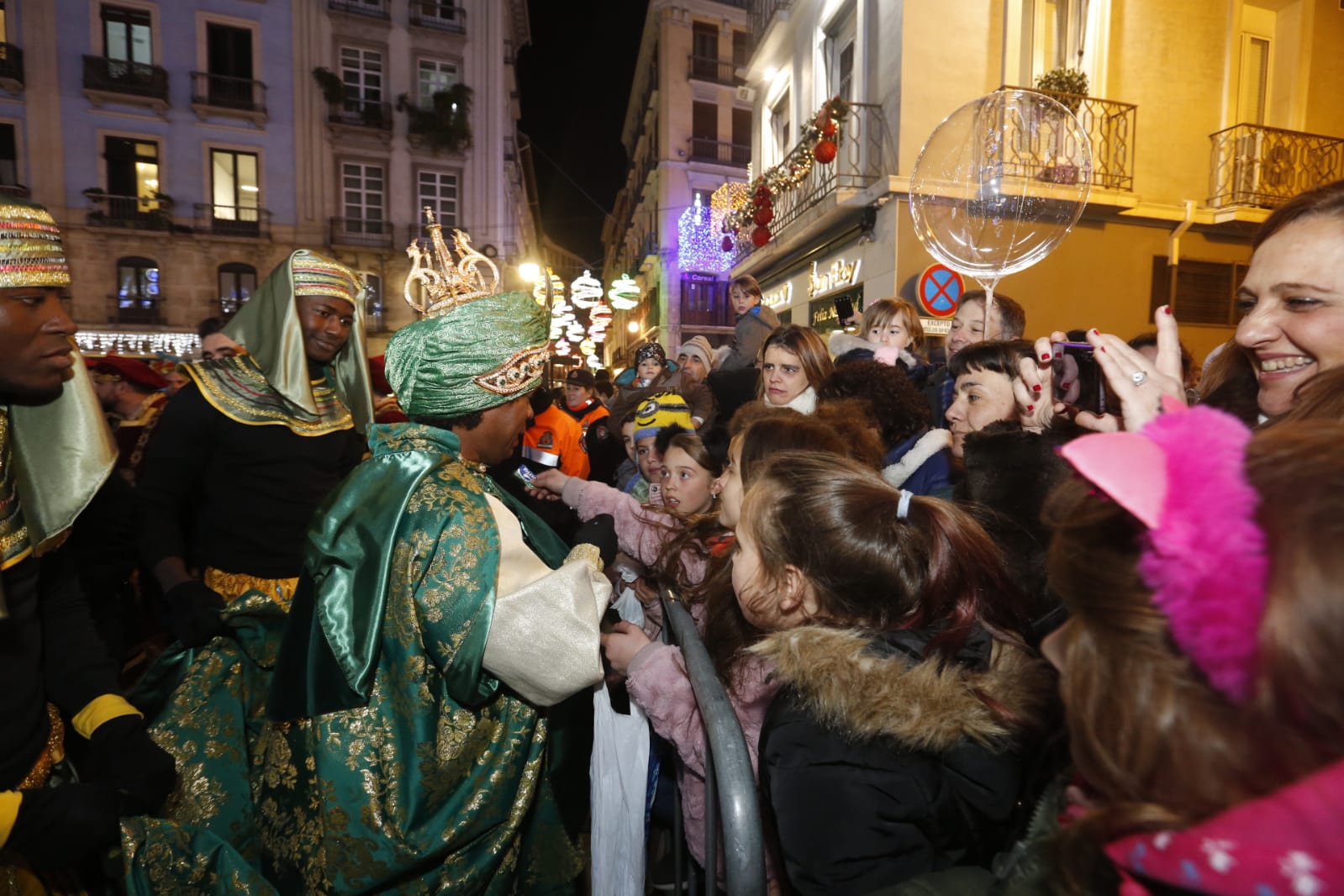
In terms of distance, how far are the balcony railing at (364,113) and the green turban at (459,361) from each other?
83.5 ft

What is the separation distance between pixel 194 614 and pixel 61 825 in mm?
876

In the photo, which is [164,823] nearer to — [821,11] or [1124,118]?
[1124,118]

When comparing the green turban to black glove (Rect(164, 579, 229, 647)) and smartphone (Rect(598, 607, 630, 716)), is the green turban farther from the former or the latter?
black glove (Rect(164, 579, 229, 647))

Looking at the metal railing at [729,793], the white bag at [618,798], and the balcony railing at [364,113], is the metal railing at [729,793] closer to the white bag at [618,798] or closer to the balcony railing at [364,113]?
the white bag at [618,798]

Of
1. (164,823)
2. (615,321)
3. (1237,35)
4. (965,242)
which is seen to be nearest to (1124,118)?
→ (1237,35)

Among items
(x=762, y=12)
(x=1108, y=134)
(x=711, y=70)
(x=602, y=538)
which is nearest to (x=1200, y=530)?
(x=602, y=538)

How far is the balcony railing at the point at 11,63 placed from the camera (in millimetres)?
20188

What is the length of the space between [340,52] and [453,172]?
519cm

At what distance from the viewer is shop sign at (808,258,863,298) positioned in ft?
33.7

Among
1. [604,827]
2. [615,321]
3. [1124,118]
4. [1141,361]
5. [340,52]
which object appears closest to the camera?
[1141,361]

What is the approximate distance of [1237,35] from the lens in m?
9.10

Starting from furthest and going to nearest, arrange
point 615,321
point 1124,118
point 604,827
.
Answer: point 615,321
point 1124,118
point 604,827

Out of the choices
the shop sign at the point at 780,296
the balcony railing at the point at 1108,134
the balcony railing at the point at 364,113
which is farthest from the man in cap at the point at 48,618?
the balcony railing at the point at 364,113

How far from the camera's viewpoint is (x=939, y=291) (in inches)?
275
